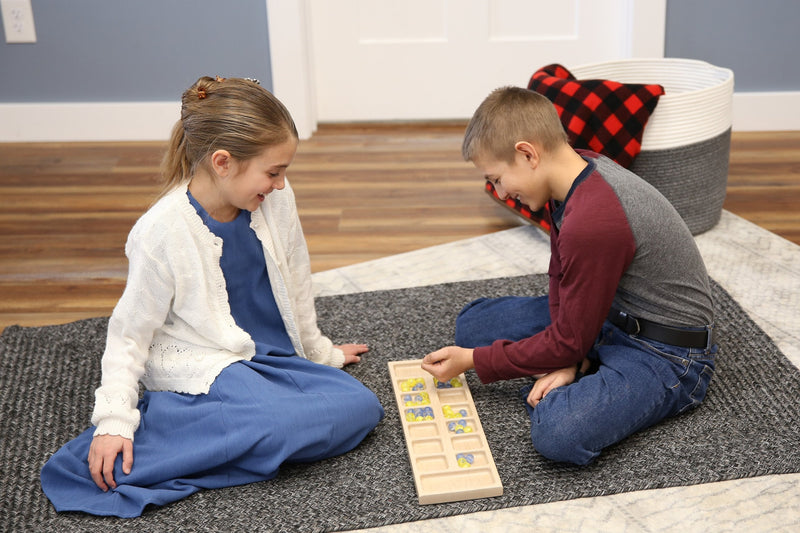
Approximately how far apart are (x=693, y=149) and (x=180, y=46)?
1664mm

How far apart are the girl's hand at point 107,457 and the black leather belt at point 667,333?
79cm

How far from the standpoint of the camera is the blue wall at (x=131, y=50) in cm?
272

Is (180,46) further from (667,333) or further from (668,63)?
(667,333)

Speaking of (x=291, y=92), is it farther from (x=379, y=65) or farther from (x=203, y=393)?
(x=203, y=393)

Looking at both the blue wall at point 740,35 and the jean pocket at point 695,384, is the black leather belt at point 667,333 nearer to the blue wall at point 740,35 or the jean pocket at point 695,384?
the jean pocket at point 695,384

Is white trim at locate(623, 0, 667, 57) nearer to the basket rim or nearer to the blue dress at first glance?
the basket rim

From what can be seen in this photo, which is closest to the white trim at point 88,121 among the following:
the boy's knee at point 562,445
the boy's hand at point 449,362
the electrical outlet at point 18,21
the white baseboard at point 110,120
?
the white baseboard at point 110,120

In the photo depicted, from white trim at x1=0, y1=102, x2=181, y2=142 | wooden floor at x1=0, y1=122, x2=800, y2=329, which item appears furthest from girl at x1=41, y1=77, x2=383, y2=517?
white trim at x1=0, y1=102, x2=181, y2=142

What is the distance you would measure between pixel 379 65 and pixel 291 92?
0.31 metres

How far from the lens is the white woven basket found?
1.92 m

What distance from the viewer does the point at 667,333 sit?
1337 millimetres

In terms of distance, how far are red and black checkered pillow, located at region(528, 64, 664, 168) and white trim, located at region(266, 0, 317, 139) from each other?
43.4 inches

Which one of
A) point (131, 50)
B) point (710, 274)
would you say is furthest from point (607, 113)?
point (131, 50)

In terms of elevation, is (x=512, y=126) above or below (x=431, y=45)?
above
